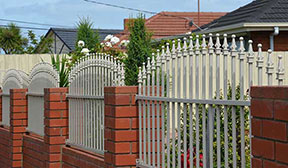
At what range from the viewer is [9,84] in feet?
36.8

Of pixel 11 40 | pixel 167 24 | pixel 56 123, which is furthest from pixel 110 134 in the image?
pixel 11 40

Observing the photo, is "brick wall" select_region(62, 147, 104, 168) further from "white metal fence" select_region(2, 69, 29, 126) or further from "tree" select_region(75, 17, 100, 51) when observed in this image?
"tree" select_region(75, 17, 100, 51)

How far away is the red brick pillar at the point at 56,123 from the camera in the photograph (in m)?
7.97

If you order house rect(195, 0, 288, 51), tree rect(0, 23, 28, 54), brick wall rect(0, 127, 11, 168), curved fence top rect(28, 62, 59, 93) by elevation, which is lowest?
brick wall rect(0, 127, 11, 168)

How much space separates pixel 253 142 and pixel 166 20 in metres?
29.0

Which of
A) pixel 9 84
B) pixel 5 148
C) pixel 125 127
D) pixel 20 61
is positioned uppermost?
pixel 20 61

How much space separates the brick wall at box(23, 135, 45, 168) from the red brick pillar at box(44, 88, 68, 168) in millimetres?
476

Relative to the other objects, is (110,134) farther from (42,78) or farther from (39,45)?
(39,45)

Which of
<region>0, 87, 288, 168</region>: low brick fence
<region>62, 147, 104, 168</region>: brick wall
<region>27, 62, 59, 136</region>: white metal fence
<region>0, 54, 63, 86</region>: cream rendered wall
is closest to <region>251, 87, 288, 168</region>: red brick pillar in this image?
<region>0, 87, 288, 168</region>: low brick fence

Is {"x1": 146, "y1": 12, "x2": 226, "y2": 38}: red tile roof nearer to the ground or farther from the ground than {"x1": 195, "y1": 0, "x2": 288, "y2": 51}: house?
farther from the ground

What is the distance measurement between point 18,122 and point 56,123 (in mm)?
2277

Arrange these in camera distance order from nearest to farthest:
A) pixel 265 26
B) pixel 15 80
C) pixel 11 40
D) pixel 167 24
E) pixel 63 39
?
Result: pixel 15 80 < pixel 265 26 < pixel 167 24 < pixel 11 40 < pixel 63 39

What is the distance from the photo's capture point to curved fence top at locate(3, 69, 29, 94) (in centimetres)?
1022

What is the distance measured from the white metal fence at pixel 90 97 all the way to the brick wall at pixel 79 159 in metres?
0.08
